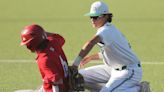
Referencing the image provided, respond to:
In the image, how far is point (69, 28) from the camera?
13.5 meters

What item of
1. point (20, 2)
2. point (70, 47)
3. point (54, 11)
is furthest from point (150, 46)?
point (20, 2)

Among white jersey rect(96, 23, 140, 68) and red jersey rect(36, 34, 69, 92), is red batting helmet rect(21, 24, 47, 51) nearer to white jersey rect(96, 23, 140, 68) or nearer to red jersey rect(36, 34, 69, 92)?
red jersey rect(36, 34, 69, 92)

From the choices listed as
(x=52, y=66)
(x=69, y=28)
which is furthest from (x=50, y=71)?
(x=69, y=28)

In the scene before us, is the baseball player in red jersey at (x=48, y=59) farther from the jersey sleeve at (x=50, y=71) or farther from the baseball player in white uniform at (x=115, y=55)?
the baseball player in white uniform at (x=115, y=55)

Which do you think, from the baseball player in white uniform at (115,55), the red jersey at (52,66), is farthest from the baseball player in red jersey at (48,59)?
the baseball player in white uniform at (115,55)

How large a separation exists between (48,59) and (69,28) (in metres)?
7.24

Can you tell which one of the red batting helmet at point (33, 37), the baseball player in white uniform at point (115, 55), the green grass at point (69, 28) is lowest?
the green grass at point (69, 28)

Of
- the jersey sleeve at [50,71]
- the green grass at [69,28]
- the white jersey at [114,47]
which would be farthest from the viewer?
the green grass at [69,28]

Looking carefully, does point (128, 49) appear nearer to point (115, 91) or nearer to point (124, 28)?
point (115, 91)

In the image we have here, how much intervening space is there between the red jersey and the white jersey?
675mm

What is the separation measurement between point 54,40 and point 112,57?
830 millimetres

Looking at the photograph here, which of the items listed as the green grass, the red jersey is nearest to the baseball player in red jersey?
the red jersey

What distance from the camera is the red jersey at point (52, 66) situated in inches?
247

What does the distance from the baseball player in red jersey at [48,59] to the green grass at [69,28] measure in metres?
2.31
